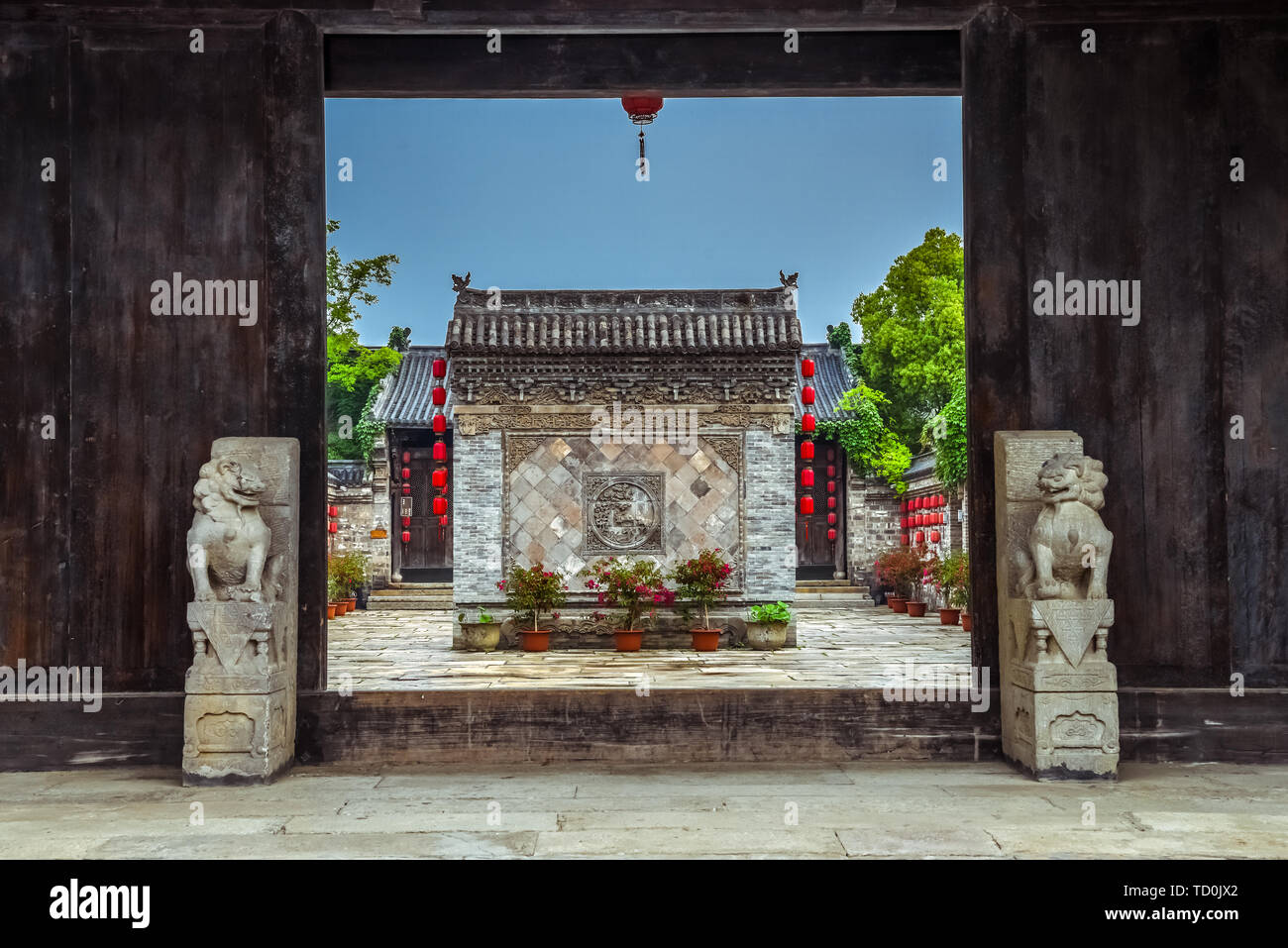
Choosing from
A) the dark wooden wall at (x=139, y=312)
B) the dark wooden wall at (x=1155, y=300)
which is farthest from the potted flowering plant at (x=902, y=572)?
the dark wooden wall at (x=139, y=312)

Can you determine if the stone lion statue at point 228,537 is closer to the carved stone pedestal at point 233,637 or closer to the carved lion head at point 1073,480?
the carved stone pedestal at point 233,637

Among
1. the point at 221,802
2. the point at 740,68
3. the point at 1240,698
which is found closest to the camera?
the point at 221,802

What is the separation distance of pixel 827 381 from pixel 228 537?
58.3 ft

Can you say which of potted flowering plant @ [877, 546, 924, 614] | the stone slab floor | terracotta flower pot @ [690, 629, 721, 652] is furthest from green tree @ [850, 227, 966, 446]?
the stone slab floor

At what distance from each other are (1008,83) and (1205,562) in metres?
2.26

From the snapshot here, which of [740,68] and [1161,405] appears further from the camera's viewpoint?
[740,68]

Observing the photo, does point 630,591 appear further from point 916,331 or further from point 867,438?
point 916,331

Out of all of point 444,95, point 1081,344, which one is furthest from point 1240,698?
point 444,95

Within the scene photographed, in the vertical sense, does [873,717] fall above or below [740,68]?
below

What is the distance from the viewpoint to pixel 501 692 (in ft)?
15.3

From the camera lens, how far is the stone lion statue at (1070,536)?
13.7 feet

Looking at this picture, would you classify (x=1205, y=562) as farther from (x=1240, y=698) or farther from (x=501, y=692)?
(x=501, y=692)

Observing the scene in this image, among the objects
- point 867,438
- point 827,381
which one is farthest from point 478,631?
point 827,381

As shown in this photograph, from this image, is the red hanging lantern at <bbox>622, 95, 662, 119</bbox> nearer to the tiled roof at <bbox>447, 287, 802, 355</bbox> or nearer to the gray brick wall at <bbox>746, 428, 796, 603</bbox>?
A: the tiled roof at <bbox>447, 287, 802, 355</bbox>
